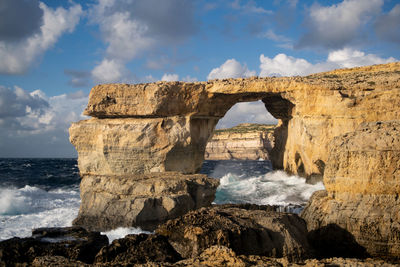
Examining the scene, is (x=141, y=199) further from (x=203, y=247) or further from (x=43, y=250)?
(x=203, y=247)

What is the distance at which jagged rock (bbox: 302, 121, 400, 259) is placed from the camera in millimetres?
6988

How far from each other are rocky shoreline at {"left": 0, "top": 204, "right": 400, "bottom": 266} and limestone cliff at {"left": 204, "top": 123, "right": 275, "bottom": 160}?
57.2 meters

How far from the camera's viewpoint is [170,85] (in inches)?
671

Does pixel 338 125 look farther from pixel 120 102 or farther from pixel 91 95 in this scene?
pixel 91 95

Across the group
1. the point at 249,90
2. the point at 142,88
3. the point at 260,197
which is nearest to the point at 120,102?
the point at 142,88

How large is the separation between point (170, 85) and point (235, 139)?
172 ft

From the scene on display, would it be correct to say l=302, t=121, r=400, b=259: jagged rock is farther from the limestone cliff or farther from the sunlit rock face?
the limestone cliff

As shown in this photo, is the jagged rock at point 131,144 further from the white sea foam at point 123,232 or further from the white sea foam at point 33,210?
the white sea foam at point 123,232

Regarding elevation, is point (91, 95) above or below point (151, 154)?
above

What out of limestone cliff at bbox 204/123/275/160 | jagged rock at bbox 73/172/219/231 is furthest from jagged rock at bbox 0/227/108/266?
limestone cliff at bbox 204/123/275/160

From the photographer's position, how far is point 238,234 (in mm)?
5559

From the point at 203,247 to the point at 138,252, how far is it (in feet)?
3.15

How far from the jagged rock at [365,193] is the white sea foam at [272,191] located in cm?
817

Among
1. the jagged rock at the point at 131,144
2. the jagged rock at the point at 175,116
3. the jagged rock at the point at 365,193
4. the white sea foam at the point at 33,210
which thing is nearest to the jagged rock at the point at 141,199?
the white sea foam at the point at 33,210
